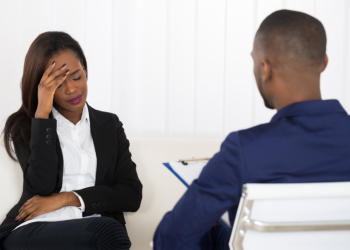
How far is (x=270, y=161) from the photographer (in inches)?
31.7

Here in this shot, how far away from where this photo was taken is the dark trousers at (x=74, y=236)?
1332 mm

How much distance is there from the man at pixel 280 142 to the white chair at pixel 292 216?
0.07 metres

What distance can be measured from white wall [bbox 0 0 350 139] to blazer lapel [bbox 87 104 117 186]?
65 cm

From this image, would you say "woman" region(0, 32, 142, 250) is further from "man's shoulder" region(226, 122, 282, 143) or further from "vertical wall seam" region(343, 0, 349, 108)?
"vertical wall seam" region(343, 0, 349, 108)

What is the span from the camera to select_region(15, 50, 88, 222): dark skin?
5.04 ft

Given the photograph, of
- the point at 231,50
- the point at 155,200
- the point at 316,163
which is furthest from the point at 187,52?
the point at 316,163

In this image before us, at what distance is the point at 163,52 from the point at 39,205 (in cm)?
133

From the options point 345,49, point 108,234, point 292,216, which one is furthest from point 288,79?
point 345,49

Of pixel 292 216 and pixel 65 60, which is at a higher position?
pixel 65 60

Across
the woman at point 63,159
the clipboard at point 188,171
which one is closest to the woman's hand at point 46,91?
the woman at point 63,159

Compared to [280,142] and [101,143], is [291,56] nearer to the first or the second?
[280,142]

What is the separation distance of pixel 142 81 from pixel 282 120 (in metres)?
1.70

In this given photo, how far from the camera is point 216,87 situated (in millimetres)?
2488

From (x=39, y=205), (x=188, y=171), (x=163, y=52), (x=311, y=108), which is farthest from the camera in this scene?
(x=163, y=52)
